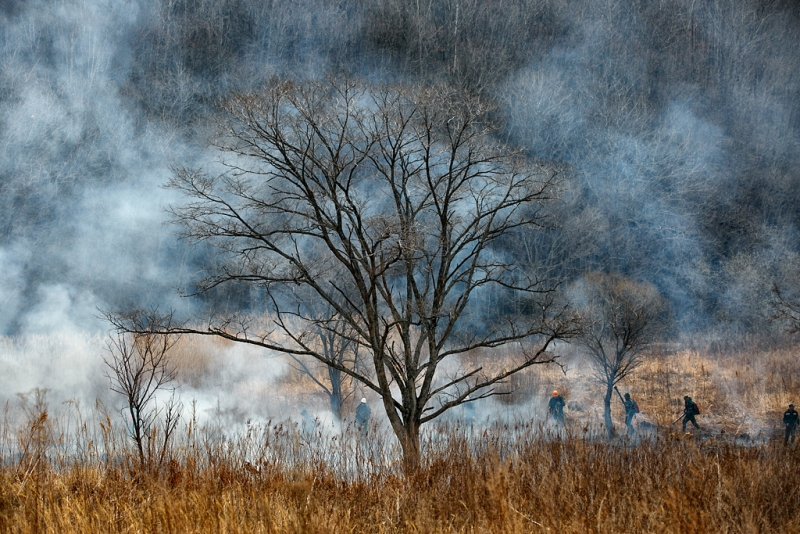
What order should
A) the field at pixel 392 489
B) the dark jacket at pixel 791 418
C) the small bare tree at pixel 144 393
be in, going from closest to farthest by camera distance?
the field at pixel 392 489, the small bare tree at pixel 144 393, the dark jacket at pixel 791 418

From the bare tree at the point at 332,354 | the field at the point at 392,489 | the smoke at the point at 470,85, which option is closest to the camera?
the field at the point at 392,489

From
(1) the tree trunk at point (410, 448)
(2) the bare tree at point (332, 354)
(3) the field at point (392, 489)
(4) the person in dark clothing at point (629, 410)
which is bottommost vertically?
(3) the field at point (392, 489)

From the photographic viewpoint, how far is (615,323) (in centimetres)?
2225

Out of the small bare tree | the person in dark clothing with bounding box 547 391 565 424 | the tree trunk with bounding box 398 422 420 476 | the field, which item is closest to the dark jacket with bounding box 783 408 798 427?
the person in dark clothing with bounding box 547 391 565 424

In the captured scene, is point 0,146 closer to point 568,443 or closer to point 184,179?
point 184,179

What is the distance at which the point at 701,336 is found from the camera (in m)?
29.5

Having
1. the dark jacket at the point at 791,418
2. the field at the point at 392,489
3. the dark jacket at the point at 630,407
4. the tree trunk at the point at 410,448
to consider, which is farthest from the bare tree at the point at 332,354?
the dark jacket at the point at 791,418

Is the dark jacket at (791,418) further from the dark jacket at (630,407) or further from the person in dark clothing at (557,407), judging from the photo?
the person in dark clothing at (557,407)

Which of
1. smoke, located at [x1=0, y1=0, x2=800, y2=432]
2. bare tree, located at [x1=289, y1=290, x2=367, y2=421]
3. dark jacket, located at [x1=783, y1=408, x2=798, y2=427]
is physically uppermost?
smoke, located at [x1=0, y1=0, x2=800, y2=432]

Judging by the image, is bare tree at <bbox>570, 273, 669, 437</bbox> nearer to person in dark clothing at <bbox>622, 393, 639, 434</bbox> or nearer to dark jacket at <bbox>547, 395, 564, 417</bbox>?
person in dark clothing at <bbox>622, 393, 639, 434</bbox>

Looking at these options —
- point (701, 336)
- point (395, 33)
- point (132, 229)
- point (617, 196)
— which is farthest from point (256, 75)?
point (701, 336)

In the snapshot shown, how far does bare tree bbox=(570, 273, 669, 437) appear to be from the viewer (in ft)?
68.6

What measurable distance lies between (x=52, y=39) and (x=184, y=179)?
132 feet

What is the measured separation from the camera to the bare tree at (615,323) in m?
20.9
